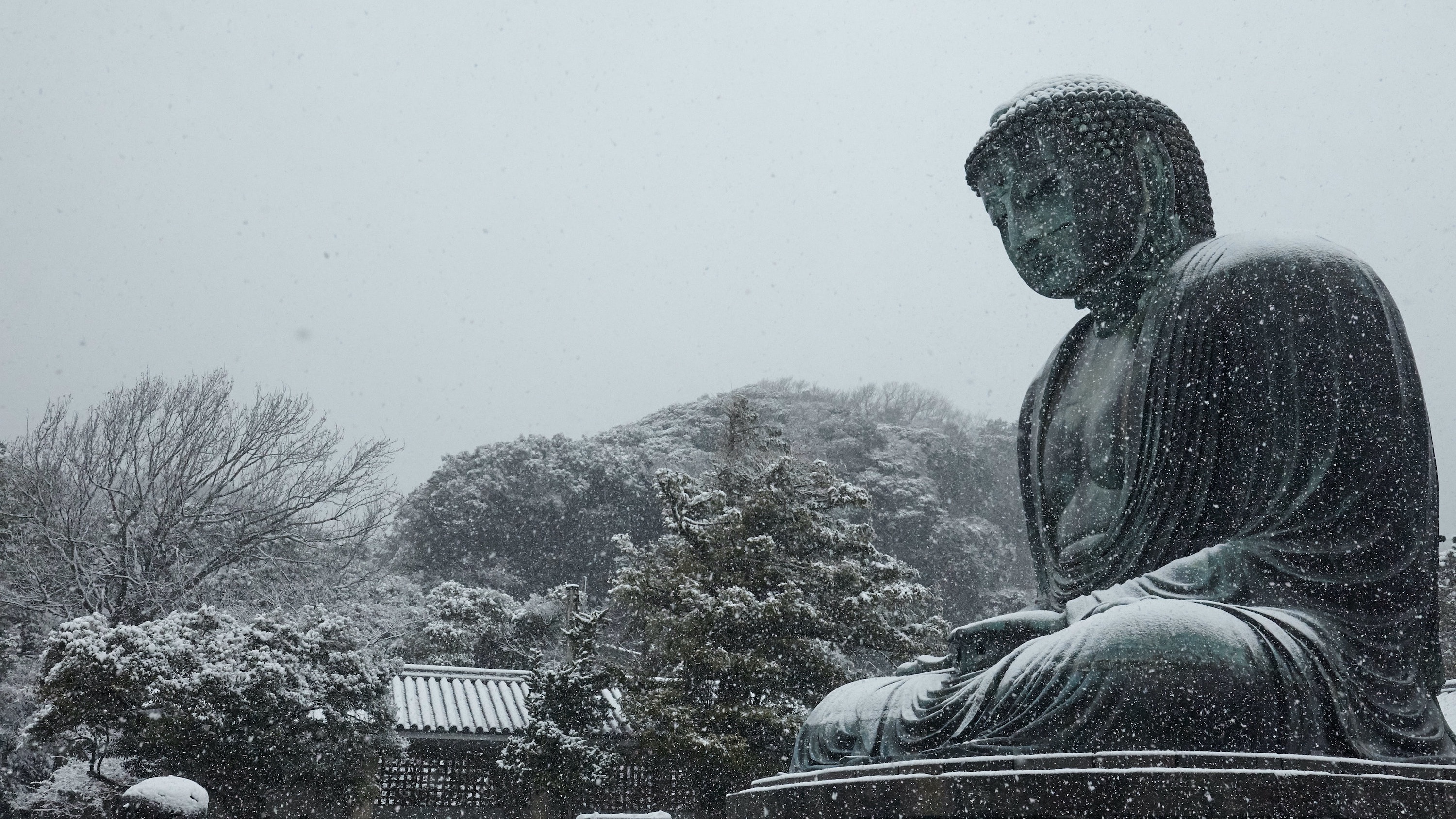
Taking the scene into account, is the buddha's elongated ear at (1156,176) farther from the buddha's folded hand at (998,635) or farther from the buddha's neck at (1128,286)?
the buddha's folded hand at (998,635)

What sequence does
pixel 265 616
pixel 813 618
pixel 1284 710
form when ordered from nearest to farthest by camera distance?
pixel 1284 710, pixel 265 616, pixel 813 618

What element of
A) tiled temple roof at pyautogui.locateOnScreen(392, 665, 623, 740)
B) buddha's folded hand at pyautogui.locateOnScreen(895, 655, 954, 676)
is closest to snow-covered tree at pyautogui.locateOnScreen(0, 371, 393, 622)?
tiled temple roof at pyautogui.locateOnScreen(392, 665, 623, 740)

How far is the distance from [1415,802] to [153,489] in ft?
48.9

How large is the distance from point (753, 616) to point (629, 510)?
1288 cm

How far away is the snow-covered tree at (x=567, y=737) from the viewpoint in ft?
38.3

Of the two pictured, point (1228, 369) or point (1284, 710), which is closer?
point (1284, 710)

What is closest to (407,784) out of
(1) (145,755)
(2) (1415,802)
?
(1) (145,755)

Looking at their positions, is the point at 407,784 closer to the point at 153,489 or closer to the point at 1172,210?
the point at 153,489

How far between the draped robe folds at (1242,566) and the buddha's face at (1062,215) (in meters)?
0.18

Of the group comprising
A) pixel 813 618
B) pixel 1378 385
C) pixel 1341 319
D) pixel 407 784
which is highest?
pixel 1341 319

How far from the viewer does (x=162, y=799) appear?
19.1ft

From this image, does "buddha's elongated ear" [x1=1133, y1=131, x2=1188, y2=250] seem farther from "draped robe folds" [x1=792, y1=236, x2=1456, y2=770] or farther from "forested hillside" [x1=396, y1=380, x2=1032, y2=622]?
"forested hillside" [x1=396, y1=380, x2=1032, y2=622]

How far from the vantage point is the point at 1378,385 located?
2527 millimetres

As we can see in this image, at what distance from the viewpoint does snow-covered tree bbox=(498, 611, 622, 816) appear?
11664mm
